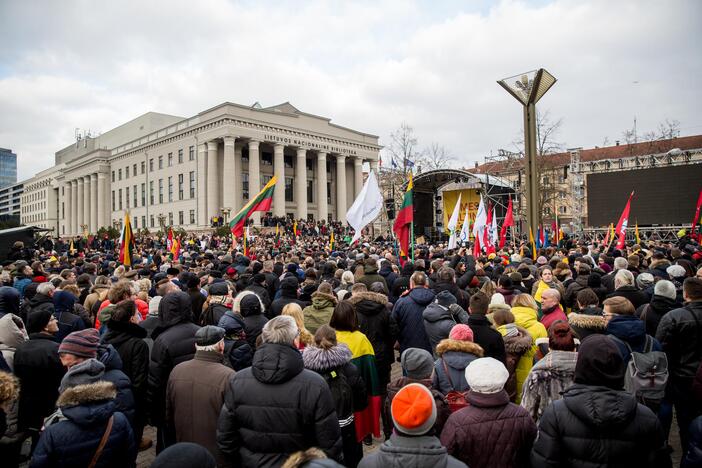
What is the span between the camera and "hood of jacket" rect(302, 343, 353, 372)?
12.3 feet

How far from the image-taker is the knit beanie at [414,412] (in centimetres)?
231

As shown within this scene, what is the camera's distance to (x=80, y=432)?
9.45 ft

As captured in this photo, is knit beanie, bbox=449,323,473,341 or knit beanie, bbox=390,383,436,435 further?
knit beanie, bbox=449,323,473,341

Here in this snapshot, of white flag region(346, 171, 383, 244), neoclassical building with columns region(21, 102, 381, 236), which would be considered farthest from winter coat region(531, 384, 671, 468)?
neoclassical building with columns region(21, 102, 381, 236)

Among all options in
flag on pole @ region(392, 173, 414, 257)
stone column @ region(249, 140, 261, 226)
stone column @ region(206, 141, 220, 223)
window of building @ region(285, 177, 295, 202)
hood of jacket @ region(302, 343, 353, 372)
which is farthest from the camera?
window of building @ region(285, 177, 295, 202)

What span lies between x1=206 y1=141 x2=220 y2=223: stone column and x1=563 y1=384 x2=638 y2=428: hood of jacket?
52.6 m

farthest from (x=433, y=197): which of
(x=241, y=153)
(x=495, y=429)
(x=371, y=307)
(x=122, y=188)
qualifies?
(x=122, y=188)

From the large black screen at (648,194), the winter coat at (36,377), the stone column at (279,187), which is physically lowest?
the winter coat at (36,377)

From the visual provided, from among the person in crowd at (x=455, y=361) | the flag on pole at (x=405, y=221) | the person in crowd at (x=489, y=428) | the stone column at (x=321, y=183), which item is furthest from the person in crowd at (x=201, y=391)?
the stone column at (x=321, y=183)

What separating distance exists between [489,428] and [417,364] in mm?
928

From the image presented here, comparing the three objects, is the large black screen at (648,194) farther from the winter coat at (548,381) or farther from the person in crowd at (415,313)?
the winter coat at (548,381)

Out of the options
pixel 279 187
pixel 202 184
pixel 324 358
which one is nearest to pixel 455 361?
pixel 324 358

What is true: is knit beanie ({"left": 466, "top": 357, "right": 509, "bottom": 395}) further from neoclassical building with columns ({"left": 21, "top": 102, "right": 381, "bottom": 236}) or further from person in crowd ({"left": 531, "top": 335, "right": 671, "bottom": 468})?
neoclassical building with columns ({"left": 21, "top": 102, "right": 381, "bottom": 236})

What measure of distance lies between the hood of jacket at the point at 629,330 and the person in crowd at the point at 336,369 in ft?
7.93
